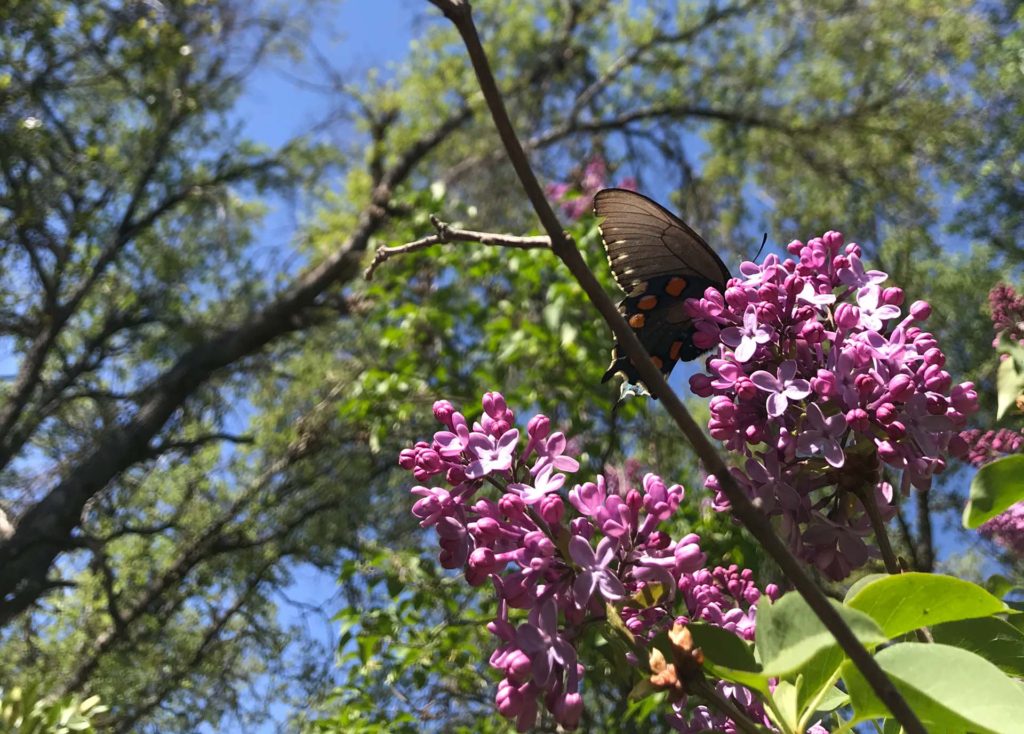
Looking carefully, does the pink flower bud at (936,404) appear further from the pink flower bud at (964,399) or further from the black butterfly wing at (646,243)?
the black butterfly wing at (646,243)

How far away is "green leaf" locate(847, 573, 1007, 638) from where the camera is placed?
0.65m

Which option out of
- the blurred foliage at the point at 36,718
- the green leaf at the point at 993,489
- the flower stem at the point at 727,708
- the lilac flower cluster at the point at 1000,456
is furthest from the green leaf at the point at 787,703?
the blurred foliage at the point at 36,718

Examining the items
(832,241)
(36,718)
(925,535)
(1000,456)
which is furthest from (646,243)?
(925,535)

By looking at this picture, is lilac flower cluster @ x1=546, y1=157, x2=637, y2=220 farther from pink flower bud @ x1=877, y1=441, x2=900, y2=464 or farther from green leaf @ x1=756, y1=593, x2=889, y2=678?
green leaf @ x1=756, y1=593, x2=889, y2=678

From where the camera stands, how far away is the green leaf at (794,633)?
0.55 meters

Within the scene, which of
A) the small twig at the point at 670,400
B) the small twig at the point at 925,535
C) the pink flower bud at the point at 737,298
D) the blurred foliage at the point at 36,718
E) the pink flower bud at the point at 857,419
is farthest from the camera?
the small twig at the point at 925,535

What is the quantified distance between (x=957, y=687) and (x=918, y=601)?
106 millimetres

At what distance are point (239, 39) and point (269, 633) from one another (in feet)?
17.3

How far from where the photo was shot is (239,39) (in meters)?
7.50

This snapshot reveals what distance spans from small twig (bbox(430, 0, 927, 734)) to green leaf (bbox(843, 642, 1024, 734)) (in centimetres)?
9

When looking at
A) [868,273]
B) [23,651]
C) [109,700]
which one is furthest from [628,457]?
[23,651]

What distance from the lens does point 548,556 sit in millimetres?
754

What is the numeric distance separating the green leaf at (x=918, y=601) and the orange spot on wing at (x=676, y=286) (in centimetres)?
63

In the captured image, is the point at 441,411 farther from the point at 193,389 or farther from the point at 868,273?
the point at 193,389
